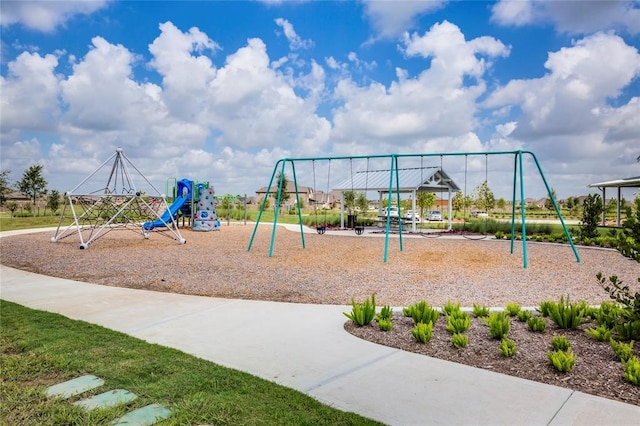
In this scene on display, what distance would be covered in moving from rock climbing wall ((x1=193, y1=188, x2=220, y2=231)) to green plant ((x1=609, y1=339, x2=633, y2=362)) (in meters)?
19.6

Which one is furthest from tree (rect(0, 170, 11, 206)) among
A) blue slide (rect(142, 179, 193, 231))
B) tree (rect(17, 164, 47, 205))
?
blue slide (rect(142, 179, 193, 231))

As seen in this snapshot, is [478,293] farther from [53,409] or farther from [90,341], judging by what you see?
[53,409]

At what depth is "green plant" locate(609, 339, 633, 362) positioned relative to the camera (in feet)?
13.4

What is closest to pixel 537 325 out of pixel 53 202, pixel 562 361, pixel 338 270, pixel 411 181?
pixel 562 361

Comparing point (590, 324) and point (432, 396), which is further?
point (590, 324)

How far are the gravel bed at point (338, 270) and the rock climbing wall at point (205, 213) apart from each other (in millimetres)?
6722

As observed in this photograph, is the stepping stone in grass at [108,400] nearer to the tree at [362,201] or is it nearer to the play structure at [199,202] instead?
the play structure at [199,202]

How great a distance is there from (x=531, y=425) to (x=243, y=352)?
8.52ft

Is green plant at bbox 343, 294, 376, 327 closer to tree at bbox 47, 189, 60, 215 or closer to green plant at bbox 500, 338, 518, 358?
green plant at bbox 500, 338, 518, 358

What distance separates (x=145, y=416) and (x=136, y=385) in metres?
0.55

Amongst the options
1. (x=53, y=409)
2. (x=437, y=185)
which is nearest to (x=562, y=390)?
(x=53, y=409)

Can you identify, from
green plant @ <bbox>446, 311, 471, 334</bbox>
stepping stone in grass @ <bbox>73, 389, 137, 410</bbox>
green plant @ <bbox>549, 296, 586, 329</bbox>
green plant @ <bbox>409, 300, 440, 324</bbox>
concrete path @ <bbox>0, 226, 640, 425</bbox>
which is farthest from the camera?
green plant @ <bbox>409, 300, 440, 324</bbox>

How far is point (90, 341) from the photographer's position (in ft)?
15.7

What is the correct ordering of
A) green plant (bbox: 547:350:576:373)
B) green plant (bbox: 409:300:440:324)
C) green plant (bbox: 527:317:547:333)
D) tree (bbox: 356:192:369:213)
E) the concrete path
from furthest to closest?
tree (bbox: 356:192:369:213) < green plant (bbox: 409:300:440:324) < green plant (bbox: 527:317:547:333) < green plant (bbox: 547:350:576:373) < the concrete path
